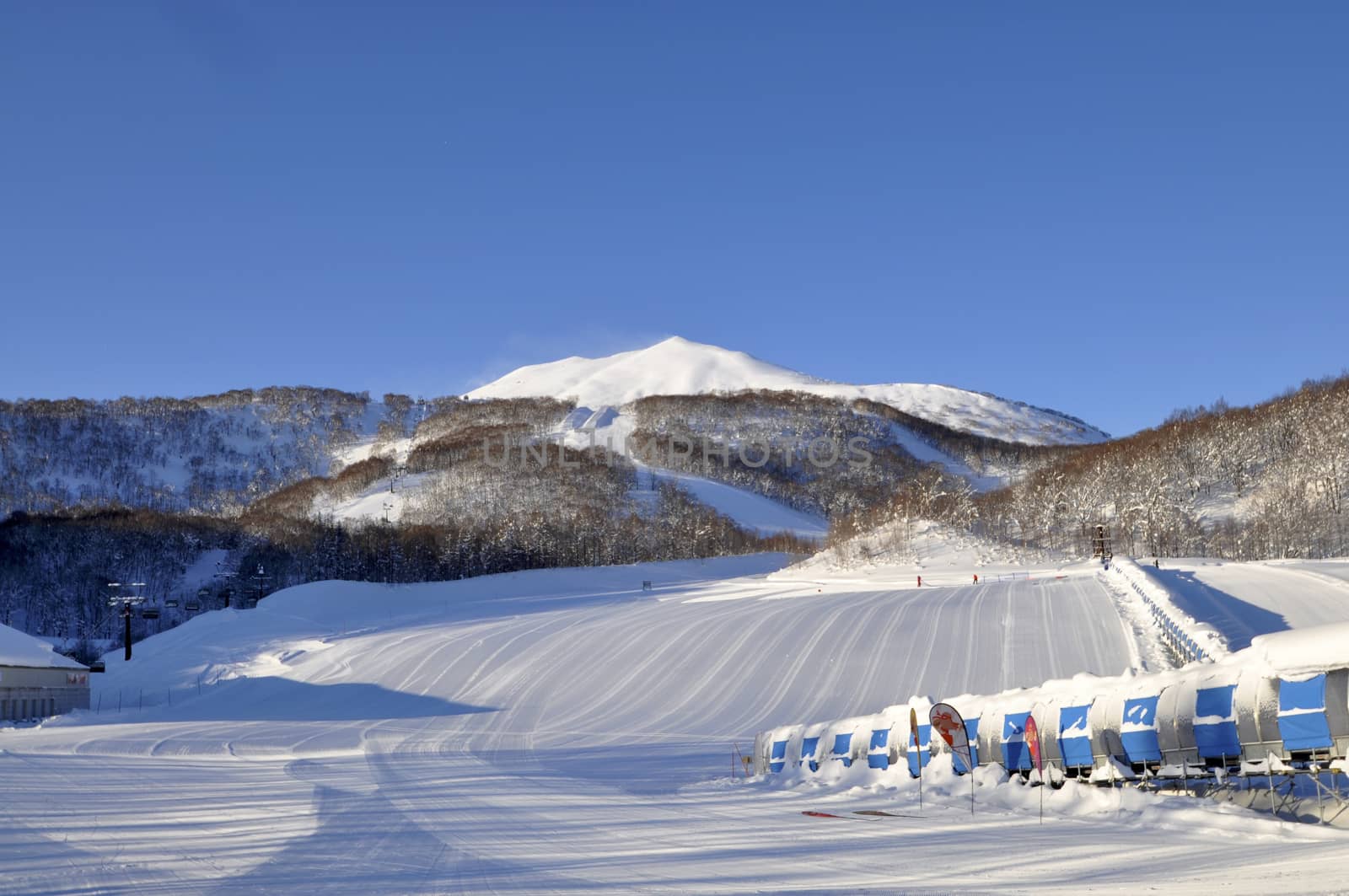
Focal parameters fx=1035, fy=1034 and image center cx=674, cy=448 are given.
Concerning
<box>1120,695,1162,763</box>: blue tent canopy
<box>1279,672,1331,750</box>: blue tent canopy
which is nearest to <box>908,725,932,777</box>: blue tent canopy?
Answer: <box>1120,695,1162,763</box>: blue tent canopy

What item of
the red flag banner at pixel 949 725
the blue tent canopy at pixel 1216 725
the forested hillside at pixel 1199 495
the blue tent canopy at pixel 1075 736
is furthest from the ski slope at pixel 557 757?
the forested hillside at pixel 1199 495

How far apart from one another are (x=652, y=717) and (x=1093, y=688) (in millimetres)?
19146

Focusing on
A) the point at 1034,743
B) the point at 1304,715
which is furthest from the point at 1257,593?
the point at 1304,715

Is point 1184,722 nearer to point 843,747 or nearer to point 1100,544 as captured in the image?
point 843,747

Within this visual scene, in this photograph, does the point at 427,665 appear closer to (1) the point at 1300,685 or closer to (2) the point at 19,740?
(2) the point at 19,740

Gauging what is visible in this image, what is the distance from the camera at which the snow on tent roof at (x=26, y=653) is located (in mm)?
39719

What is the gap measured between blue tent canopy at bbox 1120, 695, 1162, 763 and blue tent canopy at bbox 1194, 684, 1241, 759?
2.17 feet

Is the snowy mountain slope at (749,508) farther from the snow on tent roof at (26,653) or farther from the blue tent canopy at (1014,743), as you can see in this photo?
the blue tent canopy at (1014,743)

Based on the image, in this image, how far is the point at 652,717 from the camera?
31.9m

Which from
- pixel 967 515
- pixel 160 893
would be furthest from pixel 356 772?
pixel 967 515

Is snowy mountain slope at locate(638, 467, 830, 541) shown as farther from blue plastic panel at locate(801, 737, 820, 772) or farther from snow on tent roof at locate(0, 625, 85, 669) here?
blue plastic panel at locate(801, 737, 820, 772)

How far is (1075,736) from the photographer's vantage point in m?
14.3

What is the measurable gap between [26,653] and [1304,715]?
44.5m

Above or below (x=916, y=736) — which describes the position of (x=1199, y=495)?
above
